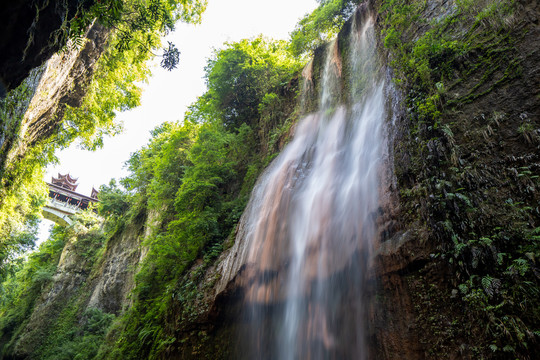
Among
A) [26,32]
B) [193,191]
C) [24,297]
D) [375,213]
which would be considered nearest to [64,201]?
[24,297]

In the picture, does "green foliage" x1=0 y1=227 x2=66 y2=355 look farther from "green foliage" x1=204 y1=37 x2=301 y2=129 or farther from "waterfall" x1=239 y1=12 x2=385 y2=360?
"waterfall" x1=239 y1=12 x2=385 y2=360

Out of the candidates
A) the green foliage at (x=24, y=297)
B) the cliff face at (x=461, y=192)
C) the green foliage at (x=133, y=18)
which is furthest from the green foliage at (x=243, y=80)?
the green foliage at (x=24, y=297)

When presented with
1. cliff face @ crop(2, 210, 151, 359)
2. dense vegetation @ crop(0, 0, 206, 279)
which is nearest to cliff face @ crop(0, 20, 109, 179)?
dense vegetation @ crop(0, 0, 206, 279)

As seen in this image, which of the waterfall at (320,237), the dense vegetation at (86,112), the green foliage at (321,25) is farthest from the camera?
the green foliage at (321,25)

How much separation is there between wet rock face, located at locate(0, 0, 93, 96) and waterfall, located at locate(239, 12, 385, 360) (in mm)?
5516

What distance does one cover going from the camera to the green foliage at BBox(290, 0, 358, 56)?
12875 mm

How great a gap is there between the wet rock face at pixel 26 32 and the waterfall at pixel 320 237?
5.52m

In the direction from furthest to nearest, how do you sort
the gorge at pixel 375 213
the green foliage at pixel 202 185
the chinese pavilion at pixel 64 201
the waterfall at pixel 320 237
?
the chinese pavilion at pixel 64 201, the green foliage at pixel 202 185, the waterfall at pixel 320 237, the gorge at pixel 375 213

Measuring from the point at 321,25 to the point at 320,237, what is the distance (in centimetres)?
1165

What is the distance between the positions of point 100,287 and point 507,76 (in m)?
19.3

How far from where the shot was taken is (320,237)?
18.3ft

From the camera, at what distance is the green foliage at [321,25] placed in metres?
12.9

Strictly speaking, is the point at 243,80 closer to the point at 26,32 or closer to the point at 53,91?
the point at 53,91

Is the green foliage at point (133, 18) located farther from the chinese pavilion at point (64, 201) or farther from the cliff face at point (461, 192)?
the chinese pavilion at point (64, 201)
